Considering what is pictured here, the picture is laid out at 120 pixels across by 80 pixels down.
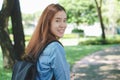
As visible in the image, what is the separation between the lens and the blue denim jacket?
2.77m

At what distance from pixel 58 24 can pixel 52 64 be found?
35 cm

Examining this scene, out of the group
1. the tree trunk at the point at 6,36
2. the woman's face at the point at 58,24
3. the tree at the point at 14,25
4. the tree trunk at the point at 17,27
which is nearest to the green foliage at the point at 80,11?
the tree trunk at the point at 6,36

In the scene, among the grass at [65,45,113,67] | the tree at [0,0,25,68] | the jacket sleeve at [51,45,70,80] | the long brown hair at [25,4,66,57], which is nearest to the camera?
the jacket sleeve at [51,45,70,80]

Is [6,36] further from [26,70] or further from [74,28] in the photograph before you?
[74,28]

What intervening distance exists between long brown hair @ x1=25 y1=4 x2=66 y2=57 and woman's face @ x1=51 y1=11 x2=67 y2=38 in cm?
3

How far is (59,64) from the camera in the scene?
277 centimetres

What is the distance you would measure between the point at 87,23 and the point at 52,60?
172 ft

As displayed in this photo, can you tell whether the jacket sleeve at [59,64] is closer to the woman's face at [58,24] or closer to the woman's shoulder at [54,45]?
the woman's shoulder at [54,45]

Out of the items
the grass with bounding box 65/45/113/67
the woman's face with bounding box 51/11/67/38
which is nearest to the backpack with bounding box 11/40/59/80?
the woman's face with bounding box 51/11/67/38

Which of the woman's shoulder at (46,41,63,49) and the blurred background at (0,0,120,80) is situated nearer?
the woman's shoulder at (46,41,63,49)

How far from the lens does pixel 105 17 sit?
4828 centimetres

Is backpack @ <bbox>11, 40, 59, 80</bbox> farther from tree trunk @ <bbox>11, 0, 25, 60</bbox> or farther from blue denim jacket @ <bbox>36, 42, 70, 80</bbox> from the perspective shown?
tree trunk @ <bbox>11, 0, 25, 60</bbox>

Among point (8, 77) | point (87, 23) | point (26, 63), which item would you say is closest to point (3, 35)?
point (8, 77)

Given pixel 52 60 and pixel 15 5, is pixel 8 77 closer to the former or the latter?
pixel 15 5
